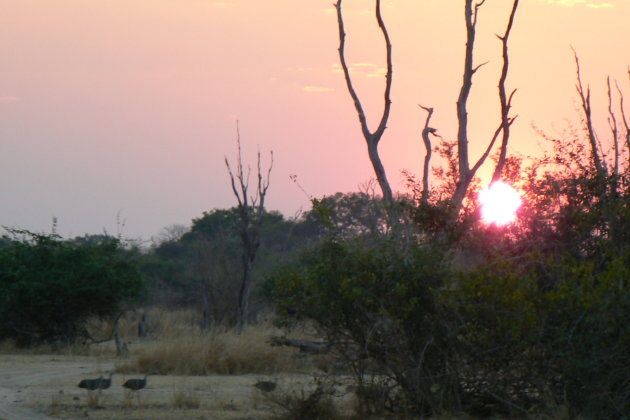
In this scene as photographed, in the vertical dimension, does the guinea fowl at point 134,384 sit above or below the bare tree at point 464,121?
below

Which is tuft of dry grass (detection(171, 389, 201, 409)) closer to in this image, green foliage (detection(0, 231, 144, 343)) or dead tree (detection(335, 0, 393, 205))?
dead tree (detection(335, 0, 393, 205))

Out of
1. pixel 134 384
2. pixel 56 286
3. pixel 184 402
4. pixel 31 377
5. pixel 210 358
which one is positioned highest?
pixel 56 286

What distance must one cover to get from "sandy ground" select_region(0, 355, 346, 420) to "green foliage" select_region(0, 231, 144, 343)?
5.47 m

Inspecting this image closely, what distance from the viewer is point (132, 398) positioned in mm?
12148

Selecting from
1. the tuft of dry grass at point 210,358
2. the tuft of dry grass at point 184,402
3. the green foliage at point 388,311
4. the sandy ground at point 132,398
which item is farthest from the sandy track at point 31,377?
the green foliage at point 388,311

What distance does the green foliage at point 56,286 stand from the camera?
23141 mm

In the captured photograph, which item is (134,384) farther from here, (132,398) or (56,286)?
(56,286)

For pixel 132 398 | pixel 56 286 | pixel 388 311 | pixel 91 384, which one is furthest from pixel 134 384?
pixel 56 286

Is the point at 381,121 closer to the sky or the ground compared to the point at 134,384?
closer to the sky

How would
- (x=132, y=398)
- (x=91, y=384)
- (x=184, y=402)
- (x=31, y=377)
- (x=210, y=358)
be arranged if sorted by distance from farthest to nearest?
1. (x=210, y=358)
2. (x=31, y=377)
3. (x=91, y=384)
4. (x=132, y=398)
5. (x=184, y=402)

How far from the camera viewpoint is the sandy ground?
11.2m

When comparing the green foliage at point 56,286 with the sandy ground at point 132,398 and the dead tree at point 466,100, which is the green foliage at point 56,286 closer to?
the sandy ground at point 132,398

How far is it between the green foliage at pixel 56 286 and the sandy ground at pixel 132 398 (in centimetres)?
547

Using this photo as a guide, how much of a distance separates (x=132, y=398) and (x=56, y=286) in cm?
1164
